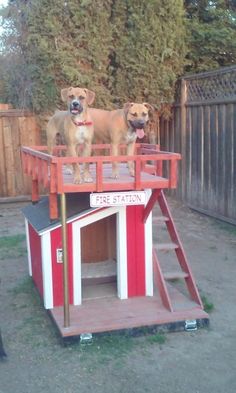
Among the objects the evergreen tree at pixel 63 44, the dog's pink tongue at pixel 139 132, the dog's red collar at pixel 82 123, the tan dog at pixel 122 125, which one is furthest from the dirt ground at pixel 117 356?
the evergreen tree at pixel 63 44

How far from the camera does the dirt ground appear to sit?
4004mm

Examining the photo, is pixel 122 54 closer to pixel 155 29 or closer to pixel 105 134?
pixel 155 29

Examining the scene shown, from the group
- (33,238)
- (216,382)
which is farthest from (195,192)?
(216,382)

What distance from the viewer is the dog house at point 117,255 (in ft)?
15.6

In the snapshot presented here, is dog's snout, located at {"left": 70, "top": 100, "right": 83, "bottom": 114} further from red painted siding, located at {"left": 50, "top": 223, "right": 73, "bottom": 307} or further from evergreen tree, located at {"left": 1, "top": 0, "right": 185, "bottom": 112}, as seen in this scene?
evergreen tree, located at {"left": 1, "top": 0, "right": 185, "bottom": 112}

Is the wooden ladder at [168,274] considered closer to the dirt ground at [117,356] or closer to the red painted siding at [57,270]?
the dirt ground at [117,356]

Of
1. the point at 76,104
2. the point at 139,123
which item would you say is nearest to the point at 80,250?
the point at 139,123

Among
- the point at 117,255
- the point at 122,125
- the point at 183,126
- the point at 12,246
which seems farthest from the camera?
the point at 183,126

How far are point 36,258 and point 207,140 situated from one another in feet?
16.1

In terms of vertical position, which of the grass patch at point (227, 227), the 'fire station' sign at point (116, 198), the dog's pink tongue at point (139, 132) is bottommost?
the grass patch at point (227, 227)

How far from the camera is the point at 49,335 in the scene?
16.2 ft

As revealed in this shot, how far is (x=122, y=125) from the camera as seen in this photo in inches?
199

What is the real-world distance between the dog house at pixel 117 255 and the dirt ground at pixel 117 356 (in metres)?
0.17

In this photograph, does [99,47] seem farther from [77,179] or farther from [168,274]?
[168,274]
